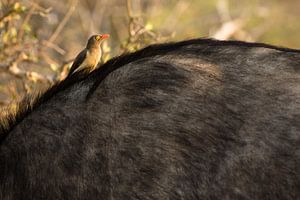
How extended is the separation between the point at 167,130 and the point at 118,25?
9322mm

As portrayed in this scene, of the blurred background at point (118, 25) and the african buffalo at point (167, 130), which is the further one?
the blurred background at point (118, 25)

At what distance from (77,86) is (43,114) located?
18 centimetres

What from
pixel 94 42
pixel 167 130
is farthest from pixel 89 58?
pixel 167 130

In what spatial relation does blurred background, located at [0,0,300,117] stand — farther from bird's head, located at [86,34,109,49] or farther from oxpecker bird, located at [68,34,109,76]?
oxpecker bird, located at [68,34,109,76]

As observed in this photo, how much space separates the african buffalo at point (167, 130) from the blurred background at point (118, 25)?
6.90 feet

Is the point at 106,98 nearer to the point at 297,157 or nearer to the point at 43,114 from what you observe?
the point at 43,114

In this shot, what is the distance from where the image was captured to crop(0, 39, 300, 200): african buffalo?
2.76m

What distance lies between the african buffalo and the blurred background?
2.10 m

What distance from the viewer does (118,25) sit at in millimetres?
12102

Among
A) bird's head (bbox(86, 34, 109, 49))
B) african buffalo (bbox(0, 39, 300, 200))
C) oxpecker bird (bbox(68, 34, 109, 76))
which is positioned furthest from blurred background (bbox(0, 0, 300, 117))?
african buffalo (bbox(0, 39, 300, 200))

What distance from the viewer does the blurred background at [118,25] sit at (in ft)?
18.3

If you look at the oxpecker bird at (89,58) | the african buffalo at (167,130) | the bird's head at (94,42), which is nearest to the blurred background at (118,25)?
the bird's head at (94,42)

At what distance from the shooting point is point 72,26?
11805 mm

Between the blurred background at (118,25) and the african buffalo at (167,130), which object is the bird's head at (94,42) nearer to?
the blurred background at (118,25)
